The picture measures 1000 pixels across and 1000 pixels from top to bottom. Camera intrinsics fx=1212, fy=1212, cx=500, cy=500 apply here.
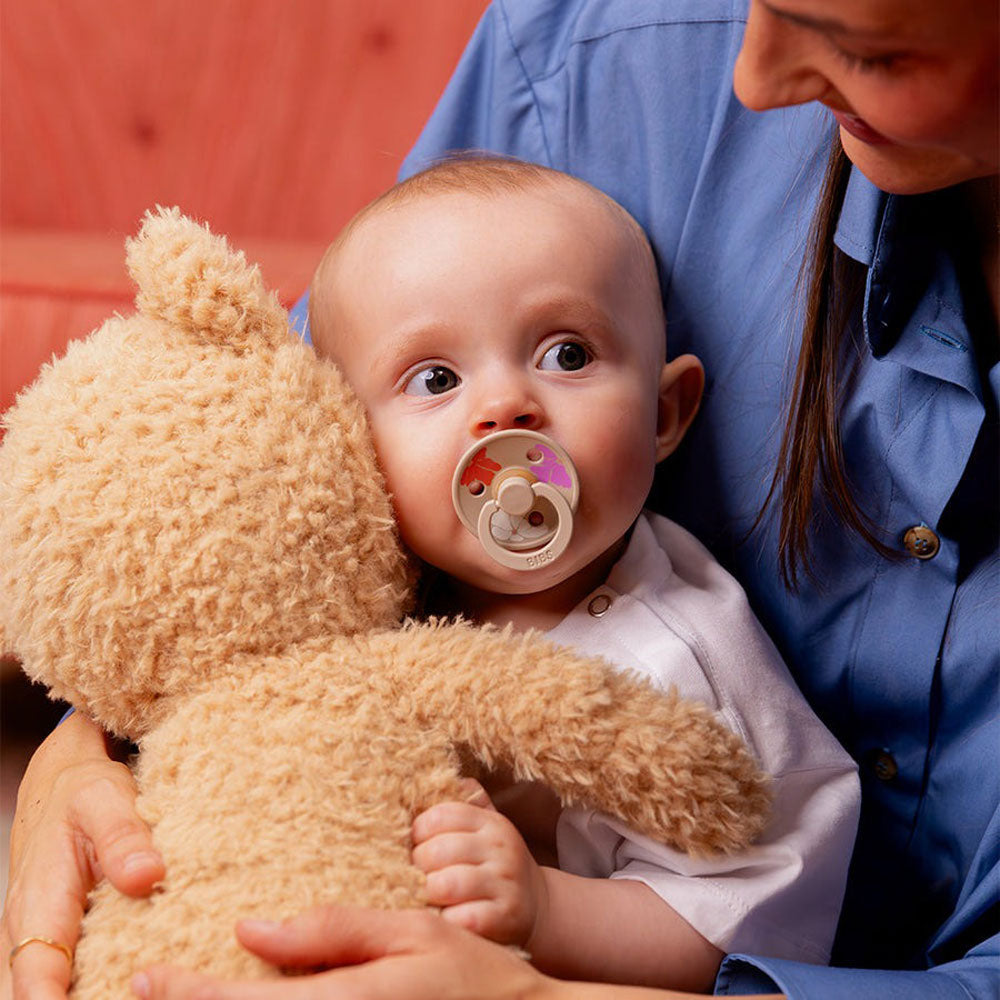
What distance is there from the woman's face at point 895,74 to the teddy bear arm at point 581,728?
330mm

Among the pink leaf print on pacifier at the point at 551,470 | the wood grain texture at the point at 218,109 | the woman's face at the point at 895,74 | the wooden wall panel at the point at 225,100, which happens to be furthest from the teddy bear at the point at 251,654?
the wooden wall panel at the point at 225,100

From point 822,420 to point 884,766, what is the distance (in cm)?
25

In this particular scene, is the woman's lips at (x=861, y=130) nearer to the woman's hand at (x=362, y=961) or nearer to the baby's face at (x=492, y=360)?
the baby's face at (x=492, y=360)

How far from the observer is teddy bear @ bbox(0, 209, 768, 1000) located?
2.07 feet

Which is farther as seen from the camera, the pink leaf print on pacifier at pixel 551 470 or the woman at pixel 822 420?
the pink leaf print on pacifier at pixel 551 470

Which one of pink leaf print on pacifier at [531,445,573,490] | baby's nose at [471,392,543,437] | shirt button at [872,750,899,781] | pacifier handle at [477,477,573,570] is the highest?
baby's nose at [471,392,543,437]

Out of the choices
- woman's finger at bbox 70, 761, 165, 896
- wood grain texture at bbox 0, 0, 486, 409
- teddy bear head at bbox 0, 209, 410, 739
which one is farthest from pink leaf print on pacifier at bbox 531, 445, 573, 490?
wood grain texture at bbox 0, 0, 486, 409

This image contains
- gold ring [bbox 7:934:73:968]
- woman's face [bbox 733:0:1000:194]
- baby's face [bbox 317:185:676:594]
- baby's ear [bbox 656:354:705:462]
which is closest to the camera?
woman's face [bbox 733:0:1000:194]

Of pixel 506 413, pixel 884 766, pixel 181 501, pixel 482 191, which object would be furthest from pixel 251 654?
pixel 884 766

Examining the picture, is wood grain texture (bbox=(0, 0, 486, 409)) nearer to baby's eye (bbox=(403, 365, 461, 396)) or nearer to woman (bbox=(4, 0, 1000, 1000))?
woman (bbox=(4, 0, 1000, 1000))

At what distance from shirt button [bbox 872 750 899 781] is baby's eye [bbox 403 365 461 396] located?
1.34ft

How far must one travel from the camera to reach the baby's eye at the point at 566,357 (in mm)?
796

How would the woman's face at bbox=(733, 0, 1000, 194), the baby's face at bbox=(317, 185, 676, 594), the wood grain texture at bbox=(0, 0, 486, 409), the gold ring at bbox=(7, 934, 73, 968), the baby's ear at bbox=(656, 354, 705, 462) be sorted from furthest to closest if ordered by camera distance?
the wood grain texture at bbox=(0, 0, 486, 409) → the baby's ear at bbox=(656, 354, 705, 462) → the baby's face at bbox=(317, 185, 676, 594) → the gold ring at bbox=(7, 934, 73, 968) → the woman's face at bbox=(733, 0, 1000, 194)

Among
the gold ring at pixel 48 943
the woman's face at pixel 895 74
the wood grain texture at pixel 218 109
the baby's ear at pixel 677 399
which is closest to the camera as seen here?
the woman's face at pixel 895 74
